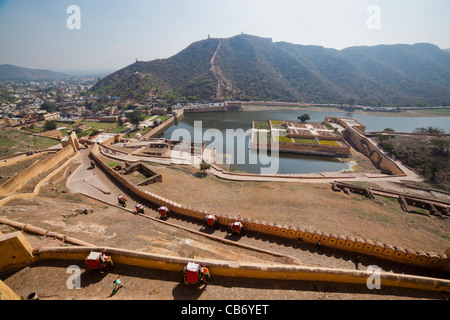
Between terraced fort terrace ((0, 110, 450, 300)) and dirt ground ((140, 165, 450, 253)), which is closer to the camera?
terraced fort terrace ((0, 110, 450, 300))

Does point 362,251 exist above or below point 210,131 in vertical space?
below

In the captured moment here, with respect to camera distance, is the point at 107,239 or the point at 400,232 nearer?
the point at 107,239

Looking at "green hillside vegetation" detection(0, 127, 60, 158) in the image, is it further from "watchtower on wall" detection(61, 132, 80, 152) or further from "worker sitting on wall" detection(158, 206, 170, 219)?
"worker sitting on wall" detection(158, 206, 170, 219)

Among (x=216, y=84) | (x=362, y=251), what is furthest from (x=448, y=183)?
(x=216, y=84)

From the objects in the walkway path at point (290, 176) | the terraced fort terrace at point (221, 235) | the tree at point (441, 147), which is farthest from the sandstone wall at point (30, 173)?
the tree at point (441, 147)

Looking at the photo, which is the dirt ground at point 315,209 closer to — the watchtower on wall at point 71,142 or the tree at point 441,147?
the watchtower on wall at point 71,142

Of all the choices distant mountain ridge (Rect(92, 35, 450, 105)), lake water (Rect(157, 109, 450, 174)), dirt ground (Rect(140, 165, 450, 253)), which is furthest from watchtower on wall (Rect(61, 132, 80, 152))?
distant mountain ridge (Rect(92, 35, 450, 105))
